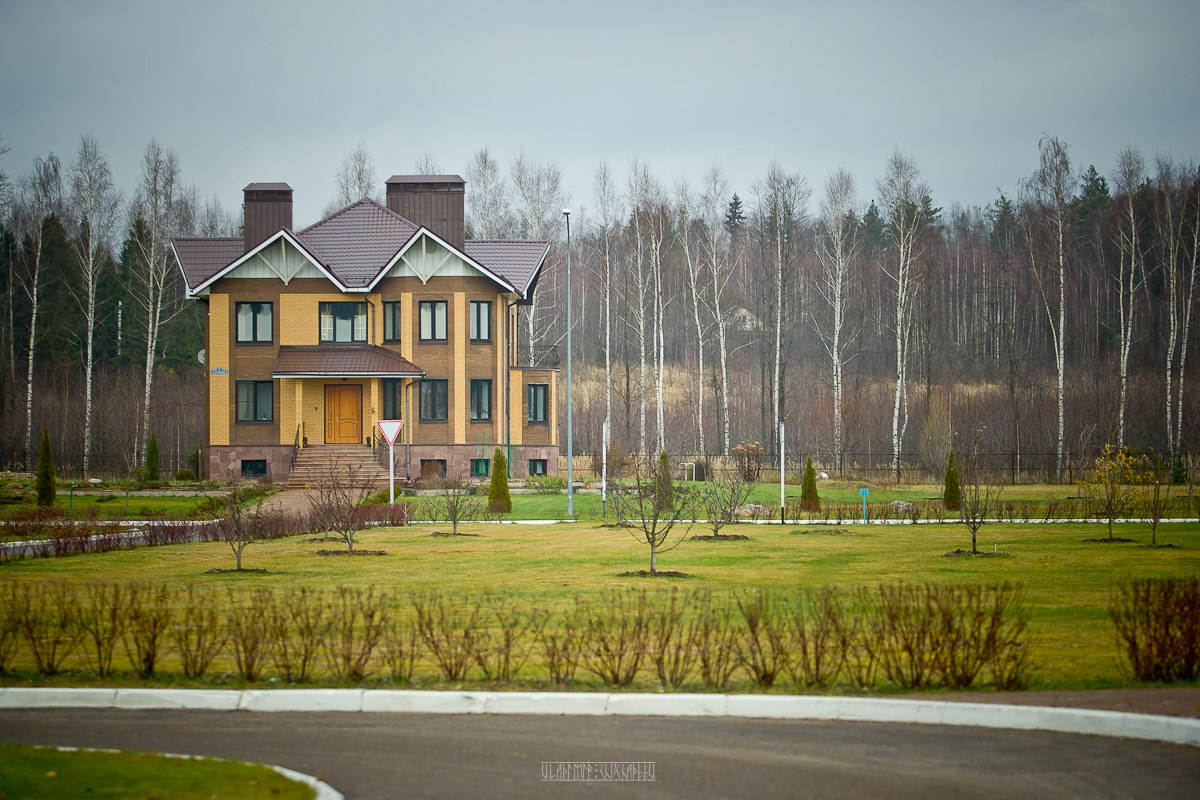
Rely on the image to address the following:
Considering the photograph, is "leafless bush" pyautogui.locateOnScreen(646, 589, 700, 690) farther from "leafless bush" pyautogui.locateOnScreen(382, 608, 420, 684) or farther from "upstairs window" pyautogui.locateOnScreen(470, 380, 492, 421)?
"upstairs window" pyautogui.locateOnScreen(470, 380, 492, 421)

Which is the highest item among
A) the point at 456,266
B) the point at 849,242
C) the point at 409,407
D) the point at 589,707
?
the point at 849,242

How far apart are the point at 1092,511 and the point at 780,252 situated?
1001 inches

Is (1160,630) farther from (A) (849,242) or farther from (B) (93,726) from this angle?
(A) (849,242)

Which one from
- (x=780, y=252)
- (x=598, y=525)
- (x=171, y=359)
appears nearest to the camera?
(x=598, y=525)

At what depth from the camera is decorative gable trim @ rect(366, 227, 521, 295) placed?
149ft

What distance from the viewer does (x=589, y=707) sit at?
10.2m

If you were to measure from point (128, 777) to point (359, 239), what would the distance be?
4290 centimetres

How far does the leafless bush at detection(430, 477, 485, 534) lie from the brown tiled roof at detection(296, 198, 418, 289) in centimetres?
949

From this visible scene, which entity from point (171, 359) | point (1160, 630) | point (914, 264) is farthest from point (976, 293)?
point (1160, 630)

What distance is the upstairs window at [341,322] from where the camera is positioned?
46750 mm

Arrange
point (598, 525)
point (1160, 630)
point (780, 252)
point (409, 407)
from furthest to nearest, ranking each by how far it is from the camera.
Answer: point (780, 252) < point (409, 407) < point (598, 525) < point (1160, 630)

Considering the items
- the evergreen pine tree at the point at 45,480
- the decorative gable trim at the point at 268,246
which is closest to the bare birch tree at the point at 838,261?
the decorative gable trim at the point at 268,246

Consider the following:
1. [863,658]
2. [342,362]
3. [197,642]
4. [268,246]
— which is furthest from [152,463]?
[863,658]

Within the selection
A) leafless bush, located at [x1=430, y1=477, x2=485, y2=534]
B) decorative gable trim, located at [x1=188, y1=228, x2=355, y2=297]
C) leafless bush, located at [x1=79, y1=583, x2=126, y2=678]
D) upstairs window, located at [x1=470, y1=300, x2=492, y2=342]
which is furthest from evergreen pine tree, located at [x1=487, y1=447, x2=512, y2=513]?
leafless bush, located at [x1=79, y1=583, x2=126, y2=678]
